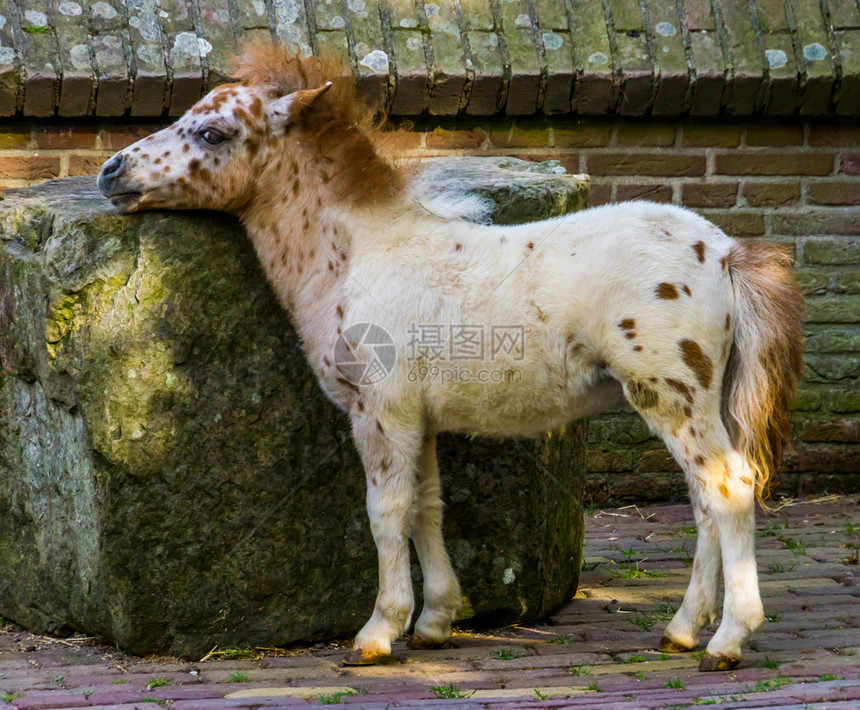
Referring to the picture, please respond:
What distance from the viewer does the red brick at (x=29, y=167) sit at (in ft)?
20.2

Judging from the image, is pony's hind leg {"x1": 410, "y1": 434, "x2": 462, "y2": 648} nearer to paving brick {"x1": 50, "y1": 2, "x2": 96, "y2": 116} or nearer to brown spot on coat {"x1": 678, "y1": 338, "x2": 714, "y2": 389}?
brown spot on coat {"x1": 678, "y1": 338, "x2": 714, "y2": 389}

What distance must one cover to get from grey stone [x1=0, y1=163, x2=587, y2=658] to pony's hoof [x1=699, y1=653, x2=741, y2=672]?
0.96 metres

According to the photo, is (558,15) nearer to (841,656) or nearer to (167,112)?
(167,112)

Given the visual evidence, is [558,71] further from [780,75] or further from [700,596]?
[700,596]

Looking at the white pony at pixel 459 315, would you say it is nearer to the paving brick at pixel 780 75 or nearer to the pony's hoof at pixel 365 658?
the pony's hoof at pixel 365 658

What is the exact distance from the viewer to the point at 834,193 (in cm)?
686

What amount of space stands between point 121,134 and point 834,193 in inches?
167

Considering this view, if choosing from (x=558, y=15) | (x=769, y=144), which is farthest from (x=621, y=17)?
(x=769, y=144)

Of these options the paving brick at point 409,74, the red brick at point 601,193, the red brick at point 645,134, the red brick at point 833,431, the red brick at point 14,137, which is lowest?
the red brick at point 833,431

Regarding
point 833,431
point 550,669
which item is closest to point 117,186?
point 550,669

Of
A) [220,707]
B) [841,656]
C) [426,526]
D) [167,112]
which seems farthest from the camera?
[167,112]

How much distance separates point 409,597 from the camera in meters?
4.22

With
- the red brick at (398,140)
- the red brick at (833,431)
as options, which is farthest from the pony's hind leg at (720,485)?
the red brick at (833,431)

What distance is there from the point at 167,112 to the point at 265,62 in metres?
2.02
